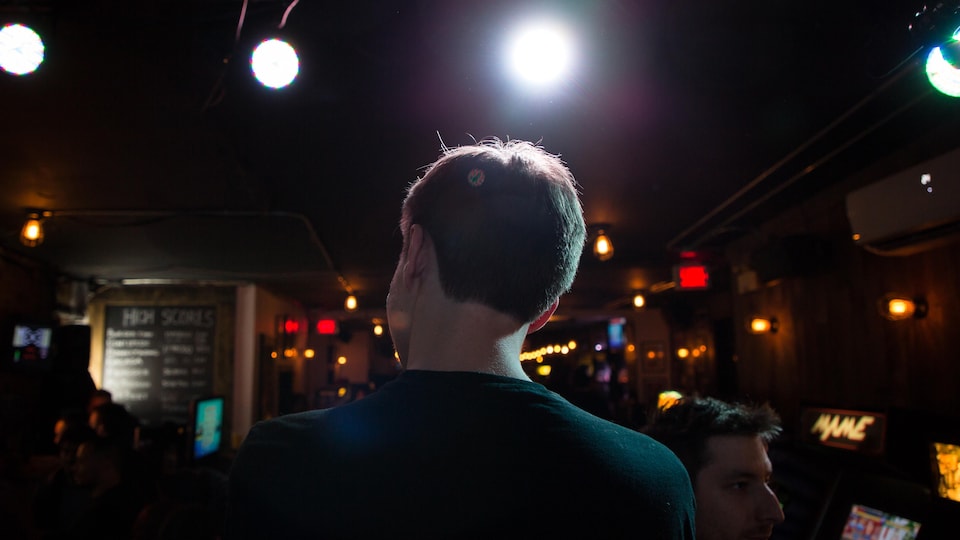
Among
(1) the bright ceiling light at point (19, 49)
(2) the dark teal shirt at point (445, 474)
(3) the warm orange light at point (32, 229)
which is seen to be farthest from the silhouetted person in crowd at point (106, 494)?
(2) the dark teal shirt at point (445, 474)

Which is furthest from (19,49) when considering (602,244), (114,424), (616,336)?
(616,336)

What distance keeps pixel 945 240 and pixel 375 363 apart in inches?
903

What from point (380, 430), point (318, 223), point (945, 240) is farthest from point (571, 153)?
point (380, 430)

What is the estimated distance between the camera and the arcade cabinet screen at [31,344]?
678 cm

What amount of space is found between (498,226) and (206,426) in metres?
7.03

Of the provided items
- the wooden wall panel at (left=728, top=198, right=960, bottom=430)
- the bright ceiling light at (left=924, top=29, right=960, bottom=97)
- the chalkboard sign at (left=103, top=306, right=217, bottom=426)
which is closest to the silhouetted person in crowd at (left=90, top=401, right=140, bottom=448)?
the wooden wall panel at (left=728, top=198, right=960, bottom=430)

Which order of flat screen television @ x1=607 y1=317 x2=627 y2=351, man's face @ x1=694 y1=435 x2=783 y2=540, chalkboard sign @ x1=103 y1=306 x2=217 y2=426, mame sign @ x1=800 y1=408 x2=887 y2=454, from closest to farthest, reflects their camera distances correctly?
man's face @ x1=694 y1=435 x2=783 y2=540 → mame sign @ x1=800 y1=408 x2=887 y2=454 → chalkboard sign @ x1=103 y1=306 x2=217 y2=426 → flat screen television @ x1=607 y1=317 x2=627 y2=351

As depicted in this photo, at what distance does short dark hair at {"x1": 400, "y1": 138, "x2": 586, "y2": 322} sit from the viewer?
79cm

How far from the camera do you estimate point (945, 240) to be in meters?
3.47

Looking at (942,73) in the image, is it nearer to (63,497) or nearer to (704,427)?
(704,427)

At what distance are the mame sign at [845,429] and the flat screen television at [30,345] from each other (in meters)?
7.52

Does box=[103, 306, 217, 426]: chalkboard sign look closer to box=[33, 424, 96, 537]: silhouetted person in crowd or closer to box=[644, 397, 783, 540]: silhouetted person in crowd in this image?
box=[33, 424, 96, 537]: silhouetted person in crowd

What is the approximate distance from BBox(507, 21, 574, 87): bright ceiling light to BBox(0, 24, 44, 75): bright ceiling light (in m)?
2.01

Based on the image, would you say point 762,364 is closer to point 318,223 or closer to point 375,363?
point 318,223
